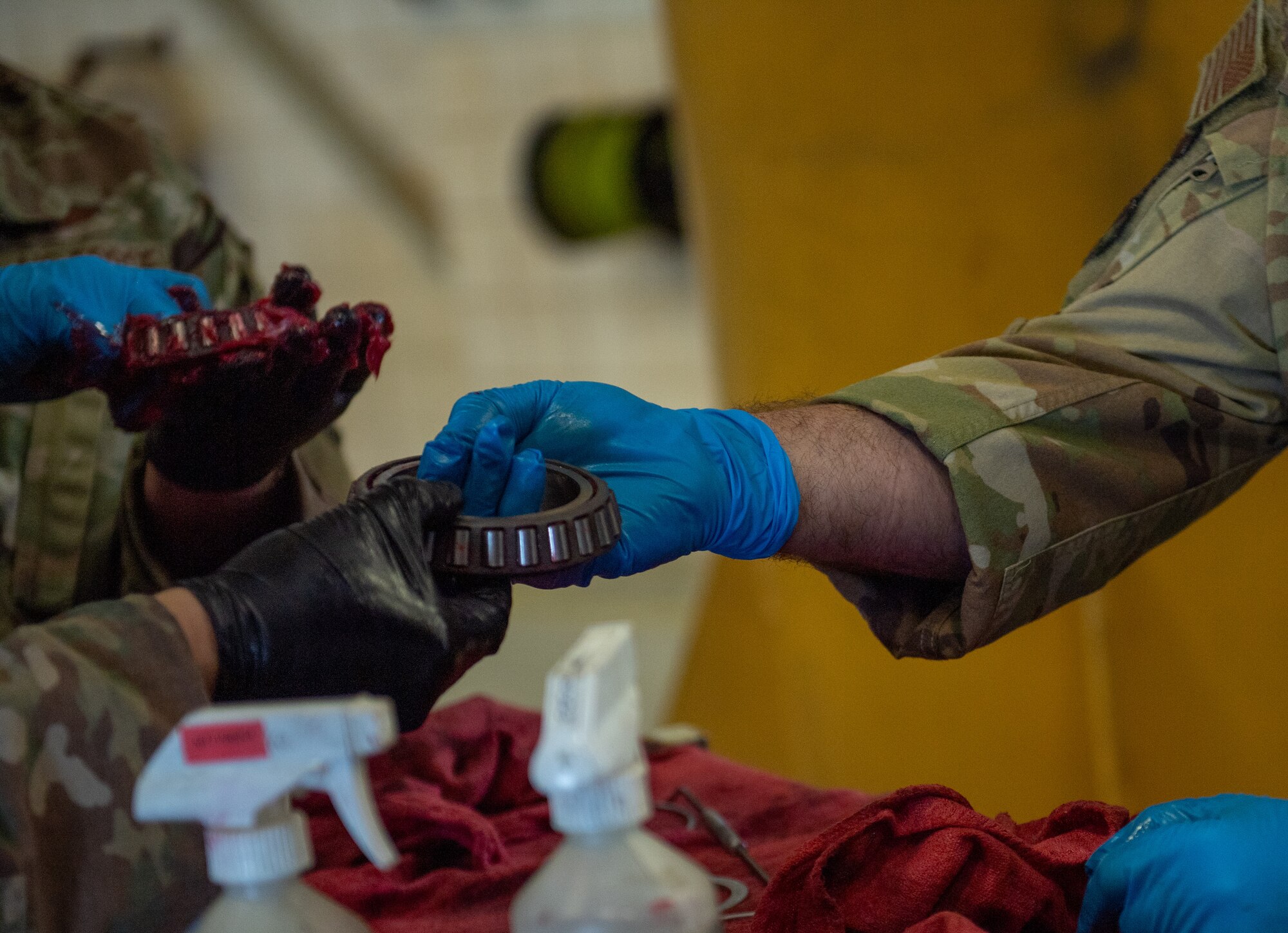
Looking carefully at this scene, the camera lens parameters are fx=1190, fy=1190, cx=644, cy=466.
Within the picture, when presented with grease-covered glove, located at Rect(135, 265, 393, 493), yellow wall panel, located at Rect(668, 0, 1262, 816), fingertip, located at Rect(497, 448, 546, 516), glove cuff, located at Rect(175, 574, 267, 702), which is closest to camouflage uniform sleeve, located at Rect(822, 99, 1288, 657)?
fingertip, located at Rect(497, 448, 546, 516)

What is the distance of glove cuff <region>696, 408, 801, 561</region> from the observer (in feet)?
3.32

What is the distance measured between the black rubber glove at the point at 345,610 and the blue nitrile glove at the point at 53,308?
1.38ft

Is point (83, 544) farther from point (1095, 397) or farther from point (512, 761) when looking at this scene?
point (1095, 397)

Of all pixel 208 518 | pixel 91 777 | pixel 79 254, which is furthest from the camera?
pixel 79 254

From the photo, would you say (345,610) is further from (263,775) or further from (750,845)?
(750,845)

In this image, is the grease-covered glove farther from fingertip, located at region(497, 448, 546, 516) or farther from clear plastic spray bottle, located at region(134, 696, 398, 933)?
clear plastic spray bottle, located at region(134, 696, 398, 933)

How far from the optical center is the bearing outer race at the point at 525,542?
0.78 metres

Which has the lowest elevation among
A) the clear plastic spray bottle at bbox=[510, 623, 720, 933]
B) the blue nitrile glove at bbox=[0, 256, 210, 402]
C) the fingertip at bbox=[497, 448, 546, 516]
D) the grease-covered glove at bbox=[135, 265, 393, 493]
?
the clear plastic spray bottle at bbox=[510, 623, 720, 933]

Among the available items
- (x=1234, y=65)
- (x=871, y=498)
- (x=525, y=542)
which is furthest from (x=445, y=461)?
(x=1234, y=65)

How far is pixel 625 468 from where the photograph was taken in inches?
38.6

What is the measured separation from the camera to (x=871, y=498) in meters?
1.04

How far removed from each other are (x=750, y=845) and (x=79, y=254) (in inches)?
37.9

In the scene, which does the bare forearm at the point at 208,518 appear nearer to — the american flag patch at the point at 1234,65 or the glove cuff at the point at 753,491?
the glove cuff at the point at 753,491

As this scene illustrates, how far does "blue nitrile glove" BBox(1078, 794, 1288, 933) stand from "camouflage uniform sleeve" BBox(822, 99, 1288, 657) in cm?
30
